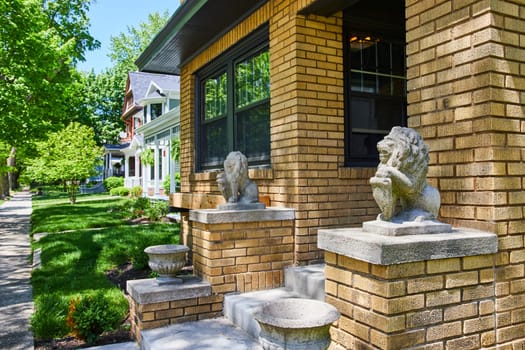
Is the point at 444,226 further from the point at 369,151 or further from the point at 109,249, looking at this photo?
the point at 109,249

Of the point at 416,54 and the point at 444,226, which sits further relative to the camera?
the point at 416,54

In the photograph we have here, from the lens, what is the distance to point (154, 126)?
19.6 m

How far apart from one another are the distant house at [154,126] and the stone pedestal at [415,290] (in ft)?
44.9

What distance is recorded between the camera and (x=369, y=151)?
5043 millimetres

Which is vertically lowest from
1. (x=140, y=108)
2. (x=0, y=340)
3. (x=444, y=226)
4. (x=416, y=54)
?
(x=0, y=340)

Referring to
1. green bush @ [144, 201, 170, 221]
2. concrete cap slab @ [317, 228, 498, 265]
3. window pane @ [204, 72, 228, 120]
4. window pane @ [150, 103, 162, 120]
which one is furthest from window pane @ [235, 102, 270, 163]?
window pane @ [150, 103, 162, 120]

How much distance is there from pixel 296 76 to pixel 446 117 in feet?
6.39

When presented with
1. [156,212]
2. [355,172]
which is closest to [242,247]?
[355,172]

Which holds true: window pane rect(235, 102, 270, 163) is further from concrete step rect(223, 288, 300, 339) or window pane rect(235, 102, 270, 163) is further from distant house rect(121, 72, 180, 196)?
distant house rect(121, 72, 180, 196)

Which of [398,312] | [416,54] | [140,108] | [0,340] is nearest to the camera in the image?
[398,312]

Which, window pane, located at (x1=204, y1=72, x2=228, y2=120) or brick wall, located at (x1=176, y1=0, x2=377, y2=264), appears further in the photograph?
window pane, located at (x1=204, y1=72, x2=228, y2=120)

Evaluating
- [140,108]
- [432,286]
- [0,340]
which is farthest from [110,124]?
[432,286]

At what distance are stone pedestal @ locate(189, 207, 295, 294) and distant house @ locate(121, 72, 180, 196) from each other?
11.9m

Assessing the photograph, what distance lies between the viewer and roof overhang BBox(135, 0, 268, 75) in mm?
5254
